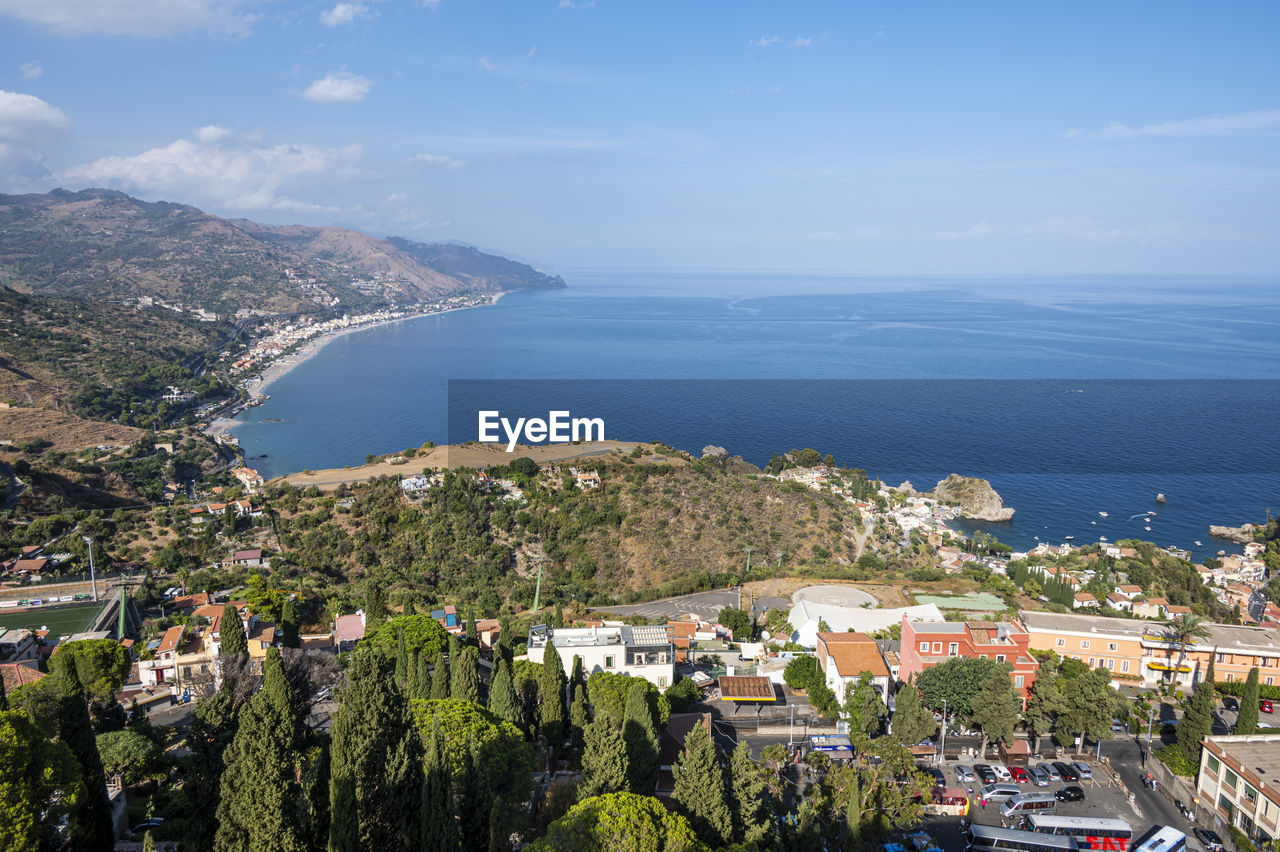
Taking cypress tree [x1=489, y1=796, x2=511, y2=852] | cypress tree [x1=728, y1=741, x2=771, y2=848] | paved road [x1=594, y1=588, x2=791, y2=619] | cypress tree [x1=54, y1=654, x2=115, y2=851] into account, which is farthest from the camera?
paved road [x1=594, y1=588, x2=791, y2=619]

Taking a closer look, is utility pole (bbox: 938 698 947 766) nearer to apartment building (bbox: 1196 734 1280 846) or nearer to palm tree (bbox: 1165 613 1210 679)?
apartment building (bbox: 1196 734 1280 846)

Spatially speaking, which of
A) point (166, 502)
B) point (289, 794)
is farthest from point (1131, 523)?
point (166, 502)

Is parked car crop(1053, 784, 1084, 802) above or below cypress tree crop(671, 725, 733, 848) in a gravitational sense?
below

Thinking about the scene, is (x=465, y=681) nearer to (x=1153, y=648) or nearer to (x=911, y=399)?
(x=1153, y=648)

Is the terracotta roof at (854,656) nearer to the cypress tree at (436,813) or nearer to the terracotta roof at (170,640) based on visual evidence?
the cypress tree at (436,813)

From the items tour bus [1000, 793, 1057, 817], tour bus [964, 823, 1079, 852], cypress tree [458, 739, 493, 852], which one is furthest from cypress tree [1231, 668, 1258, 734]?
cypress tree [458, 739, 493, 852]

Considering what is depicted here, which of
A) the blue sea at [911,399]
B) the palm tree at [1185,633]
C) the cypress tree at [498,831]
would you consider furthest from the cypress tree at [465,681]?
the blue sea at [911,399]

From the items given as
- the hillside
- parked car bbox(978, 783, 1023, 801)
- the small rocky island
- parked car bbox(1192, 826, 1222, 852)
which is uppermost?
the hillside
